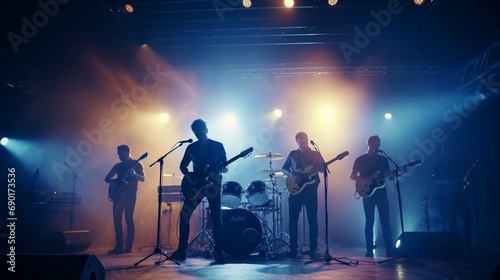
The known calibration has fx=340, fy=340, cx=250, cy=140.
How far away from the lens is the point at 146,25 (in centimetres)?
802

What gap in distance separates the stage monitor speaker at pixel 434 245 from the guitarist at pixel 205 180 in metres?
3.49

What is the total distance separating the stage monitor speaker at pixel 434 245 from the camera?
6359 mm

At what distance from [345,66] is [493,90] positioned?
3.29 meters

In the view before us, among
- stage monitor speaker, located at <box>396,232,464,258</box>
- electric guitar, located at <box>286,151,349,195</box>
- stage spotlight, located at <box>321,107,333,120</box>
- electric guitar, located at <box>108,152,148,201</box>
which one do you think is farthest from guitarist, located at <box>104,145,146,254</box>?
stage spotlight, located at <box>321,107,333,120</box>

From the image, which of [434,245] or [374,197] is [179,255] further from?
[434,245]

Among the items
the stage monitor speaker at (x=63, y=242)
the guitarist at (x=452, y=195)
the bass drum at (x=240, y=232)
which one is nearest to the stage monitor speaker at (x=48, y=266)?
the bass drum at (x=240, y=232)

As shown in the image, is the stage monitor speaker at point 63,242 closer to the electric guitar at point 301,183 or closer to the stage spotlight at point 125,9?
the electric guitar at point 301,183

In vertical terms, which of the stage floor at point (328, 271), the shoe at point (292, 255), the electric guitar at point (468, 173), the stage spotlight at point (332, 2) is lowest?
the shoe at point (292, 255)

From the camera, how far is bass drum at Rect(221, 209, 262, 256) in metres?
6.57

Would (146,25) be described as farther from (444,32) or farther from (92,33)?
(444,32)

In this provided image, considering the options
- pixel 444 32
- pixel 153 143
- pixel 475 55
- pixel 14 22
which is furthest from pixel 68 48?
pixel 475 55

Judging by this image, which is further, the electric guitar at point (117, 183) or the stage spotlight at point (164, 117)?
the stage spotlight at point (164, 117)

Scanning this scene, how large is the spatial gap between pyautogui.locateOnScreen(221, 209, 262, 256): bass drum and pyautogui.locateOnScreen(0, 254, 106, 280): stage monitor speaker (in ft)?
15.6

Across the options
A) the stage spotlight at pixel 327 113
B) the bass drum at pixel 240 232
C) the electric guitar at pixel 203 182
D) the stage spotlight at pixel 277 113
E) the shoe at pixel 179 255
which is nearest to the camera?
the electric guitar at pixel 203 182
